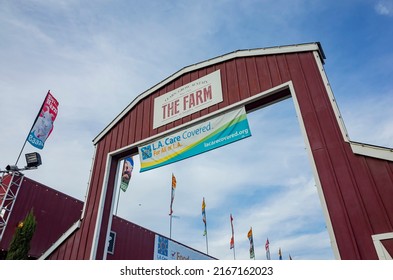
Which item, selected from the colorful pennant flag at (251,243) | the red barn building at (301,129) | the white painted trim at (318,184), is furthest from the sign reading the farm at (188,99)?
the colorful pennant flag at (251,243)

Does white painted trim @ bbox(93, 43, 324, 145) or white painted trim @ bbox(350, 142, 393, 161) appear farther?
white painted trim @ bbox(93, 43, 324, 145)

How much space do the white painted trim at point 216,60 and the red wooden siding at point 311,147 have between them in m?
0.09

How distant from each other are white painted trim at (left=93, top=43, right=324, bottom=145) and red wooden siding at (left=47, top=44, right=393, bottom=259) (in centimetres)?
9

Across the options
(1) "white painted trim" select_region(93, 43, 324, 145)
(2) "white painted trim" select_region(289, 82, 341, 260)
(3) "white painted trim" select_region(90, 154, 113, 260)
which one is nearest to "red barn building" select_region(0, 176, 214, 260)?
(3) "white painted trim" select_region(90, 154, 113, 260)

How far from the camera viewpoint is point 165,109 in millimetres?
9398

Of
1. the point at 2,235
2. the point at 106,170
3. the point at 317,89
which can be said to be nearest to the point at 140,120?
the point at 106,170

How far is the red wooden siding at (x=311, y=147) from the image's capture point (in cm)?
494

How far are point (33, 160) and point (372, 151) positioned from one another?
12.6 m

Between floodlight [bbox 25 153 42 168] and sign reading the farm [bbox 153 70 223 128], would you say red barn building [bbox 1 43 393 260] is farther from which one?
floodlight [bbox 25 153 42 168]

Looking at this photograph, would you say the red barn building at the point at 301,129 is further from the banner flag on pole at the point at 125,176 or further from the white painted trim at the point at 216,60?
the banner flag on pole at the point at 125,176

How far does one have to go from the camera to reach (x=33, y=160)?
1222 centimetres

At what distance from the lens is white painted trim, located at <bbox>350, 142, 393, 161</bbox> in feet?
16.7
